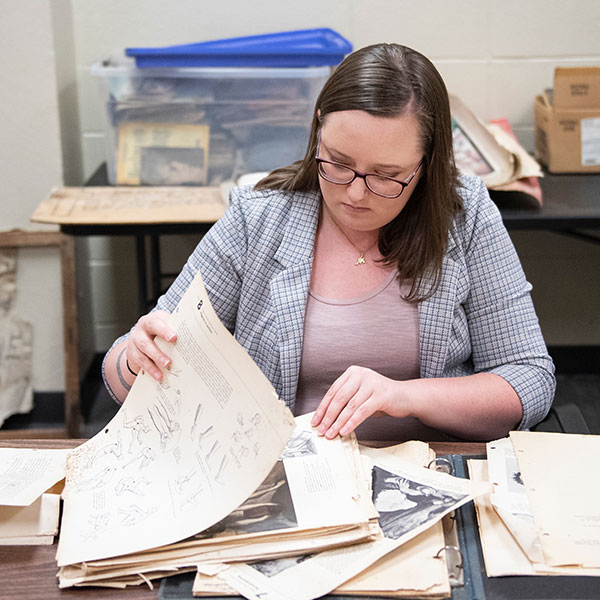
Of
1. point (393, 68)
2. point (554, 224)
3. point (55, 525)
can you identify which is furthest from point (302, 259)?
point (554, 224)

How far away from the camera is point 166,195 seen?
7.54 ft

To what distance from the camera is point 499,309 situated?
1372mm

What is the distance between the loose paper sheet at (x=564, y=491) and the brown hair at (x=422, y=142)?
372 mm

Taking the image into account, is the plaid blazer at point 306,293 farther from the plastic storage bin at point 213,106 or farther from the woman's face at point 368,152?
the plastic storage bin at point 213,106

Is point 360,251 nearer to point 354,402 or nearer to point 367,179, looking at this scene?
point 367,179

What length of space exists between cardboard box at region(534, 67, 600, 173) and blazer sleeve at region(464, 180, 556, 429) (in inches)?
44.3

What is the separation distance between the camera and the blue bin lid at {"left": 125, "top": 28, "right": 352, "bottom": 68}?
7.36 ft

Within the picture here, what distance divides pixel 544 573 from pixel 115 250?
2.19 m

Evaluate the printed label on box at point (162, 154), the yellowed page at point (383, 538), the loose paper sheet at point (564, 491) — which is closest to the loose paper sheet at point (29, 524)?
the yellowed page at point (383, 538)

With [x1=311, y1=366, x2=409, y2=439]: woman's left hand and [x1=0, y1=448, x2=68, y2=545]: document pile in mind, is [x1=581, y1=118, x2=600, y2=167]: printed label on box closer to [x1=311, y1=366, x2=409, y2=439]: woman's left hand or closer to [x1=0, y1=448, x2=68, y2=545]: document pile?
[x1=311, y1=366, x2=409, y2=439]: woman's left hand

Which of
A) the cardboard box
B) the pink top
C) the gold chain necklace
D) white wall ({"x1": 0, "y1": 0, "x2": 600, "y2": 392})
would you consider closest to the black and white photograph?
the pink top

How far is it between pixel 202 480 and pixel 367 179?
537 mm

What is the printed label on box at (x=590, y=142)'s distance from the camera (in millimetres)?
2373

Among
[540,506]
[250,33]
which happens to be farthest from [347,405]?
[250,33]
